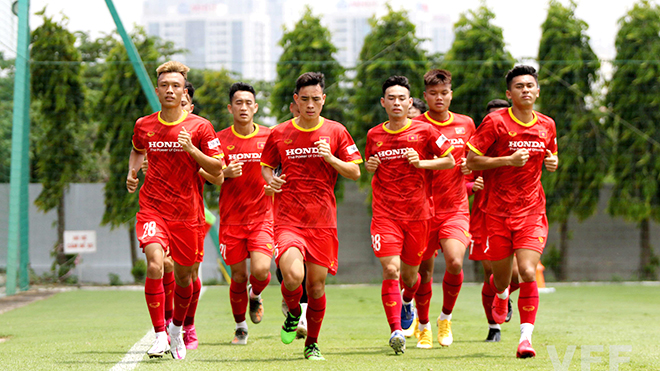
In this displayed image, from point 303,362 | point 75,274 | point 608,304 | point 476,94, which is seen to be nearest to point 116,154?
point 75,274

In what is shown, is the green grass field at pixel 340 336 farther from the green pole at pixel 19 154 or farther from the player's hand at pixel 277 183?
the player's hand at pixel 277 183

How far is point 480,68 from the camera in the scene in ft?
48.6

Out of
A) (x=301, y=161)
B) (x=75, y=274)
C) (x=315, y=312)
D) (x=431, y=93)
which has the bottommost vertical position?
(x=75, y=274)

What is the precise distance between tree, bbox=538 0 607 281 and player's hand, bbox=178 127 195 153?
10.5 m

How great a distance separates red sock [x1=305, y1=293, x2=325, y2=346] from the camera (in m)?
5.68

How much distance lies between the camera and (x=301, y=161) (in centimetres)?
A: 579

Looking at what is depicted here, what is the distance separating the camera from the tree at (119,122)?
1477 centimetres

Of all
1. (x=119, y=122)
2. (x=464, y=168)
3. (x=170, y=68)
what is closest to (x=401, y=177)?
(x=464, y=168)

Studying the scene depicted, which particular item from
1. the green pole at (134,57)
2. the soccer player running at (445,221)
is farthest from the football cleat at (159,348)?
the green pole at (134,57)

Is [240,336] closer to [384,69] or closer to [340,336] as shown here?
[340,336]

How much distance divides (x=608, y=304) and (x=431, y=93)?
566 cm

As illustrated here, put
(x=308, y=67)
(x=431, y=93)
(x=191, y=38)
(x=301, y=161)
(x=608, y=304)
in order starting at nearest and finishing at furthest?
(x=301, y=161) → (x=431, y=93) → (x=608, y=304) → (x=308, y=67) → (x=191, y=38)

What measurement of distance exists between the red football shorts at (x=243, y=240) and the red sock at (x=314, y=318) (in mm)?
1221

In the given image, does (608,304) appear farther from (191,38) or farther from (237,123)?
(191,38)
